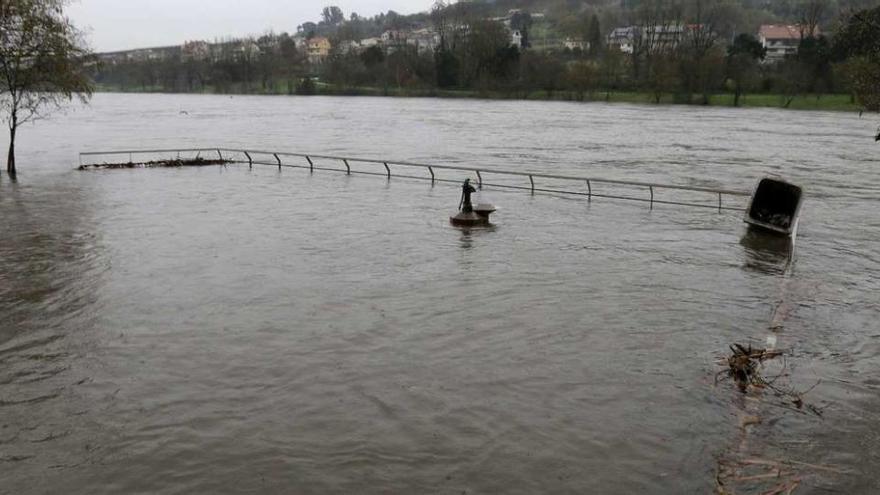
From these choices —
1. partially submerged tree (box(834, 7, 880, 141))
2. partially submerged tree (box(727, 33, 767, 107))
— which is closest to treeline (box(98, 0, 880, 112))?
partially submerged tree (box(727, 33, 767, 107))

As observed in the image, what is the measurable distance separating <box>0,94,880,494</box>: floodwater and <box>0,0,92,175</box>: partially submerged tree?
25.3 feet

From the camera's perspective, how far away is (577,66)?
11662cm

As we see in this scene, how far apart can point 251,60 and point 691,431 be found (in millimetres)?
190494

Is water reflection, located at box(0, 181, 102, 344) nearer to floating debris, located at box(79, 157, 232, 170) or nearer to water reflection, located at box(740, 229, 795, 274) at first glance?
floating debris, located at box(79, 157, 232, 170)

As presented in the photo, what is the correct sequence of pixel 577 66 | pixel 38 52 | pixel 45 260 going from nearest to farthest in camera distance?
pixel 45 260, pixel 38 52, pixel 577 66

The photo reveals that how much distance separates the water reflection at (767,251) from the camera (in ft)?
57.7

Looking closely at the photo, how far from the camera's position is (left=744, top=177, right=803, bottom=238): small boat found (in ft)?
69.7

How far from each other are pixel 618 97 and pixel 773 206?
91880mm

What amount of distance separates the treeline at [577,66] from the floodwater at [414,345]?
50.6m

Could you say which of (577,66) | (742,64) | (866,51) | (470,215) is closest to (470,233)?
(470,215)

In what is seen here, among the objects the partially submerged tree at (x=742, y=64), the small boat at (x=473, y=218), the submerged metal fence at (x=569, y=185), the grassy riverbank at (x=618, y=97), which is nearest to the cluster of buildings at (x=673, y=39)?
the partially submerged tree at (x=742, y=64)

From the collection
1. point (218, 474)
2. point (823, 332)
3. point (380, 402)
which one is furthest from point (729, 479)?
point (823, 332)

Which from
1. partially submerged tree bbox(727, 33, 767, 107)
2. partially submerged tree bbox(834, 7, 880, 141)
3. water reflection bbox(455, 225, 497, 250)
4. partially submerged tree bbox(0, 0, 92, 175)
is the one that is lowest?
water reflection bbox(455, 225, 497, 250)

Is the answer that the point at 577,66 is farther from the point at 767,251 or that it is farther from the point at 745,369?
the point at 745,369
